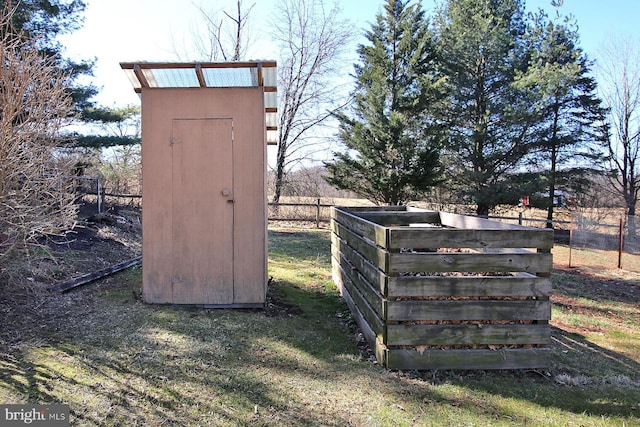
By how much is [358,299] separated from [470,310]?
4.40 ft

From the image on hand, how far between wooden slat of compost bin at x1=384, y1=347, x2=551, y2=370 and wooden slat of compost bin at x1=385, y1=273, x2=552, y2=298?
44cm

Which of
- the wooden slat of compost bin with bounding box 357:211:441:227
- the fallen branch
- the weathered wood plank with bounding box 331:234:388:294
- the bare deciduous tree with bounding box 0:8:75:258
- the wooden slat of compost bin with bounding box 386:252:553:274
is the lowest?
the fallen branch

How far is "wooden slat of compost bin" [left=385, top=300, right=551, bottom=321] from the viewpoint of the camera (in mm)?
3068

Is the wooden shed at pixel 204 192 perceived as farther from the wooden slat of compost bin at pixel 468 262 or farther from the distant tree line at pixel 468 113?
the distant tree line at pixel 468 113

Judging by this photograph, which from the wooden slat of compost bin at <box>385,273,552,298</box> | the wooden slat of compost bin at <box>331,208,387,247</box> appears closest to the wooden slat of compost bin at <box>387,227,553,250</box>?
the wooden slat of compost bin at <box>331,208,387,247</box>

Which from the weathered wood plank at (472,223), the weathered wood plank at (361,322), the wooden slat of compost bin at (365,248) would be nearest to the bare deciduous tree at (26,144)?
the wooden slat of compost bin at (365,248)

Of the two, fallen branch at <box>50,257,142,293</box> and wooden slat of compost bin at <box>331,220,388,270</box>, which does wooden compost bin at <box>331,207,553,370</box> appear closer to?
wooden slat of compost bin at <box>331,220,388,270</box>

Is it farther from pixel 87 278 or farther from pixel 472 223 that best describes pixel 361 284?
pixel 87 278

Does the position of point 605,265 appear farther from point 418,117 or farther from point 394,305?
point 394,305

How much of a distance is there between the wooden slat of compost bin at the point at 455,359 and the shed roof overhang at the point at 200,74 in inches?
124

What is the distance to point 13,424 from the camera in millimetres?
2209

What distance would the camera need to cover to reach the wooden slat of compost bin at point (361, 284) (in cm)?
333

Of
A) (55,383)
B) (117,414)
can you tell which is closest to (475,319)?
(117,414)

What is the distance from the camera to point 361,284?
4059mm
